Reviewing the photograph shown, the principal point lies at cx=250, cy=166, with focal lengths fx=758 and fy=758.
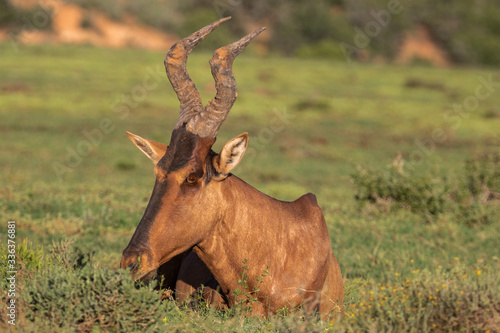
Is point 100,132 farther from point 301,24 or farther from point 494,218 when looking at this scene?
point 301,24

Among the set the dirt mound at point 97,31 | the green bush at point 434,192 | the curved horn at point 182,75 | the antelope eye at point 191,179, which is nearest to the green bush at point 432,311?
the antelope eye at point 191,179

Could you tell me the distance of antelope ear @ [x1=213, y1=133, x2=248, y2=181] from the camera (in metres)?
5.62

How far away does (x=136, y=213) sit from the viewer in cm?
1145

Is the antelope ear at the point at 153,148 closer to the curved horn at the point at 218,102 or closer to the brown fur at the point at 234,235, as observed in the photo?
the brown fur at the point at 234,235

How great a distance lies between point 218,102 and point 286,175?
1410 centimetres

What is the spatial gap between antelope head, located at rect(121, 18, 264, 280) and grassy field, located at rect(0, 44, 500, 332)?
12.4 inches

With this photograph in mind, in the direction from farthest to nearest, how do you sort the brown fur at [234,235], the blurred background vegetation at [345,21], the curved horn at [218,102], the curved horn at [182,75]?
1. the blurred background vegetation at [345,21]
2. the curved horn at [182,75]
3. the curved horn at [218,102]
4. the brown fur at [234,235]

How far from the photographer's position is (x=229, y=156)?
18.7 feet

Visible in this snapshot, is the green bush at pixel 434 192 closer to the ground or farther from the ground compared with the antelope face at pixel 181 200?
closer to the ground

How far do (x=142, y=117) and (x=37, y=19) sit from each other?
76.4 ft

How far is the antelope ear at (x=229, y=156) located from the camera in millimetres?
5617

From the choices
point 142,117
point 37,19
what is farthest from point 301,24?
point 142,117

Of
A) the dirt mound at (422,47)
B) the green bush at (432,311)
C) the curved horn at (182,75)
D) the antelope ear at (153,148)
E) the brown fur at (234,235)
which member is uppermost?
the curved horn at (182,75)

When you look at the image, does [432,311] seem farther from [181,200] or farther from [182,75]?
[182,75]
